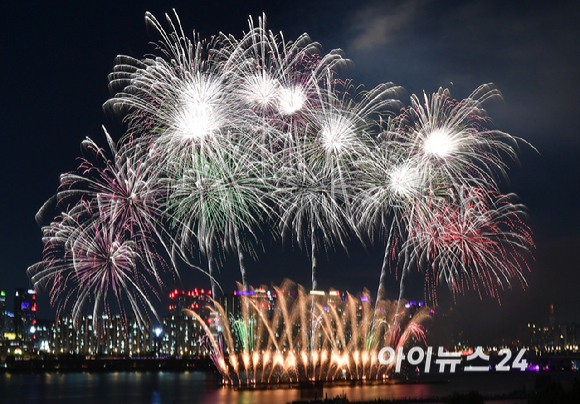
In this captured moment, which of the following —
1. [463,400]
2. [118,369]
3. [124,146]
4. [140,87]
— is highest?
[140,87]

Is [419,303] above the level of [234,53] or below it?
below

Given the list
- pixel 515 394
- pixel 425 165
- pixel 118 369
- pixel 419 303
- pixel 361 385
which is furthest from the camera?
pixel 419 303

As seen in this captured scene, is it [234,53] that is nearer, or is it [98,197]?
[234,53]

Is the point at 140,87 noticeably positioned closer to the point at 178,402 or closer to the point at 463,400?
the point at 463,400

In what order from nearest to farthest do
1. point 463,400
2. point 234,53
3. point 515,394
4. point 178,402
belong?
point 463,400
point 234,53
point 515,394
point 178,402

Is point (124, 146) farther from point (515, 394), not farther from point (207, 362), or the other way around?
point (207, 362)

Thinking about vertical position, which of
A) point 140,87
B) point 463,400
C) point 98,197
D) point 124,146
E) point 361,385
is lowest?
point 361,385

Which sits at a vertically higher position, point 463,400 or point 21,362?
point 463,400

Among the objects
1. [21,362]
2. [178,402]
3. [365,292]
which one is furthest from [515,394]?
[21,362]

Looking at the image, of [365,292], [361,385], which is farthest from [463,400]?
[361,385]
